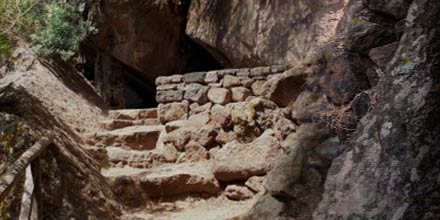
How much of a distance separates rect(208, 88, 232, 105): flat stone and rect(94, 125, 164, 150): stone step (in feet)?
2.92

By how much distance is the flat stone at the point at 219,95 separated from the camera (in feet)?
19.0

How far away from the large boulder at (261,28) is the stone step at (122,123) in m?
1.64

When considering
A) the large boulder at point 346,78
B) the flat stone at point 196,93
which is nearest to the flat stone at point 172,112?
the flat stone at point 196,93

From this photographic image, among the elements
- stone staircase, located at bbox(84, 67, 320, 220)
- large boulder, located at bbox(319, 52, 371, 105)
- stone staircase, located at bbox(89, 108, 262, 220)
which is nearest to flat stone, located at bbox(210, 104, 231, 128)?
stone staircase, located at bbox(84, 67, 320, 220)

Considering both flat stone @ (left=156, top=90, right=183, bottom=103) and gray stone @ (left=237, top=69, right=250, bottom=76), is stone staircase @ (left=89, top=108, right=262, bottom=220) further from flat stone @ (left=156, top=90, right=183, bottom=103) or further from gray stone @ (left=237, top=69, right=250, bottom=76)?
gray stone @ (left=237, top=69, right=250, bottom=76)

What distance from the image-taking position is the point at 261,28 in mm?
6164

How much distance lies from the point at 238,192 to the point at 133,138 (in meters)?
2.02

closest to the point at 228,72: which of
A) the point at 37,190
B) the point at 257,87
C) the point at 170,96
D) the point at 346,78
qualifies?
the point at 257,87

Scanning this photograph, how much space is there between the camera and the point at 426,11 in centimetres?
209

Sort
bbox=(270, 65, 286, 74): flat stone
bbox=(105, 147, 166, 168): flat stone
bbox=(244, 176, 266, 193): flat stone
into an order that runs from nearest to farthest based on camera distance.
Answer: bbox=(244, 176, 266, 193): flat stone < bbox=(105, 147, 166, 168): flat stone < bbox=(270, 65, 286, 74): flat stone

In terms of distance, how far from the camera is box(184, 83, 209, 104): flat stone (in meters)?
6.02

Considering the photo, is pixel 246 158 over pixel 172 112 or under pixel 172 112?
under

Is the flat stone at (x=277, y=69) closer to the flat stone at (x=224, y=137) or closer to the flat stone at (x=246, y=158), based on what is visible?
the flat stone at (x=224, y=137)

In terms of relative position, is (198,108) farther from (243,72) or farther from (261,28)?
(261,28)
